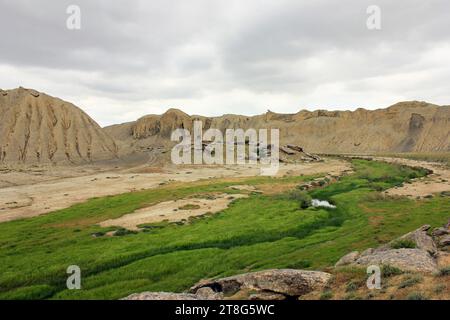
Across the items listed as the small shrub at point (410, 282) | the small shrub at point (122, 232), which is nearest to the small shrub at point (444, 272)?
the small shrub at point (410, 282)

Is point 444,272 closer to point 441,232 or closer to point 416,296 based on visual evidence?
point 416,296

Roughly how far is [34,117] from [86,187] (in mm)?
92203

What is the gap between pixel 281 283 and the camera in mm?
22000

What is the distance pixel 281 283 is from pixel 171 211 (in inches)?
1396

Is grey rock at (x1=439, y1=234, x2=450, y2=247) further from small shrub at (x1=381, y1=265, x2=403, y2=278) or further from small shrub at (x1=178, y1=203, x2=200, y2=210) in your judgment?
small shrub at (x1=178, y1=203, x2=200, y2=210)

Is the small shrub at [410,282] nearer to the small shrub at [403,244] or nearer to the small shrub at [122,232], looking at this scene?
the small shrub at [403,244]

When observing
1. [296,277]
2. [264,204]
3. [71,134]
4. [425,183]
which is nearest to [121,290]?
[296,277]

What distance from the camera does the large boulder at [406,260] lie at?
2158cm

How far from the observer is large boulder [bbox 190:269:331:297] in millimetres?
21562

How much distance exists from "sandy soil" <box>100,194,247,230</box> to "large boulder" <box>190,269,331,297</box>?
26.1 metres

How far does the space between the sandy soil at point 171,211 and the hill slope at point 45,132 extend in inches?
3850

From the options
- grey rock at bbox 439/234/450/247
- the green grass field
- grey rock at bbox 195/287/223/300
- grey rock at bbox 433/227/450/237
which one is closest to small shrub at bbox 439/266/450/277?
the green grass field

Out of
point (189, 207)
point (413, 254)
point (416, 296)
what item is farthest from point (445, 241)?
point (189, 207)

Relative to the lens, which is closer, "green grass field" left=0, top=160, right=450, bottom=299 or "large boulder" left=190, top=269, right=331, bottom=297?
"large boulder" left=190, top=269, right=331, bottom=297
